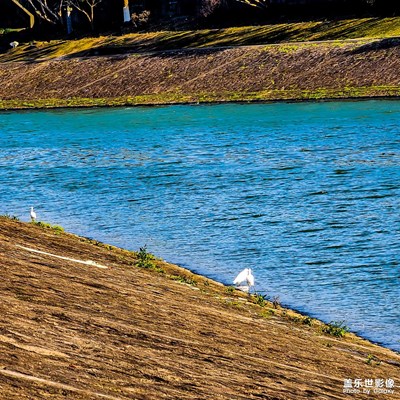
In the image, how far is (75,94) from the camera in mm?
77125

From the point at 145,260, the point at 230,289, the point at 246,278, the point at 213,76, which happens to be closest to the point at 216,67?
the point at 213,76

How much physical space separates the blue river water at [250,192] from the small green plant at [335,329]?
1.14 feet

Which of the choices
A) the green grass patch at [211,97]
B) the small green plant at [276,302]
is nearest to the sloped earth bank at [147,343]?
the small green plant at [276,302]

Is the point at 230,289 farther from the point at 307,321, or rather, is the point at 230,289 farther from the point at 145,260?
the point at 307,321

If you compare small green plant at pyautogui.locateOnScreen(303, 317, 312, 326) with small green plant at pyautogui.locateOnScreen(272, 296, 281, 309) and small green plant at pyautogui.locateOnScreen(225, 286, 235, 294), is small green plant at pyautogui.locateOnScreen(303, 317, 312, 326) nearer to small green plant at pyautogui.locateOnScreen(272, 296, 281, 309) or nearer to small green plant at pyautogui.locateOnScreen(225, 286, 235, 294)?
small green plant at pyautogui.locateOnScreen(272, 296, 281, 309)

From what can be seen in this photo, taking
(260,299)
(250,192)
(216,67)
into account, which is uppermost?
(260,299)

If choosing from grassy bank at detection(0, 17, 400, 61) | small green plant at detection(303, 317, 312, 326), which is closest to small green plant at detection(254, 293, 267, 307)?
small green plant at detection(303, 317, 312, 326)

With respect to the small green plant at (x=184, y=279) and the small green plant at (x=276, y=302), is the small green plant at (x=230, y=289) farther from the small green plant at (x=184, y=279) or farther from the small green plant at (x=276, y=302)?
the small green plant at (x=276, y=302)

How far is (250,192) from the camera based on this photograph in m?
34.8

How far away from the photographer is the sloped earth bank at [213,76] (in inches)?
2608

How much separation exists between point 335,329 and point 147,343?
5.79m

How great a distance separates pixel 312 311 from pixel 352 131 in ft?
102

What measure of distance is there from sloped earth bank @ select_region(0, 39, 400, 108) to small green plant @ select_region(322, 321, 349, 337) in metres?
45.3

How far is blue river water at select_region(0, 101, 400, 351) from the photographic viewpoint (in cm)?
2261
